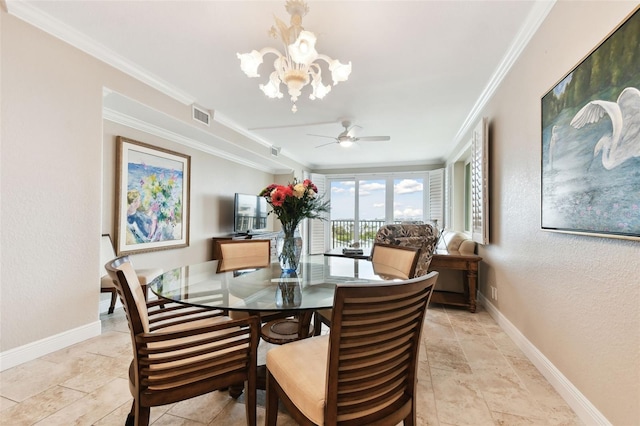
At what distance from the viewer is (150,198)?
3562mm

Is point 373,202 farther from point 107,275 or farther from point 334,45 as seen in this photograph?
point 107,275

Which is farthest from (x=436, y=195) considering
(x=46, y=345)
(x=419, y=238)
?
(x=46, y=345)

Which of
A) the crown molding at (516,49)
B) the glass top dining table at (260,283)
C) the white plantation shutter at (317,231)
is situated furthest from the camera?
the white plantation shutter at (317,231)

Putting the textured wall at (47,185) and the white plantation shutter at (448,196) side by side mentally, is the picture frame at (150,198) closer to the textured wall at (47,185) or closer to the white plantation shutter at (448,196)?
the textured wall at (47,185)

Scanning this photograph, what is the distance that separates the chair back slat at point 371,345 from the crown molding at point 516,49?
6.83 ft

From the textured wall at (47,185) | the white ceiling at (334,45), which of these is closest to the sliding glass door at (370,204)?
the white ceiling at (334,45)

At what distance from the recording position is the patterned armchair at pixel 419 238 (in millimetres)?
3045

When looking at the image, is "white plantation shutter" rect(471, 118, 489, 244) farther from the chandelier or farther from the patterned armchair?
the chandelier

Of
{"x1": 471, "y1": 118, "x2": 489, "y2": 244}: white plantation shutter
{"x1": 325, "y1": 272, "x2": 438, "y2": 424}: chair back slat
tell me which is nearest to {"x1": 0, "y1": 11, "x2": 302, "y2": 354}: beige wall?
{"x1": 325, "y1": 272, "x2": 438, "y2": 424}: chair back slat

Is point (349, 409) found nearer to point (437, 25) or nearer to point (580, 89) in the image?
point (580, 89)

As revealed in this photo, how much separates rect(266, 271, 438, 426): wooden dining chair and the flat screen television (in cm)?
427

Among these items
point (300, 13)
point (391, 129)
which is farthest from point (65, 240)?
point (391, 129)

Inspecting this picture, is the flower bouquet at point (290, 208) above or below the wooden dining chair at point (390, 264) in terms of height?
above

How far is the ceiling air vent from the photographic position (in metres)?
3.42
